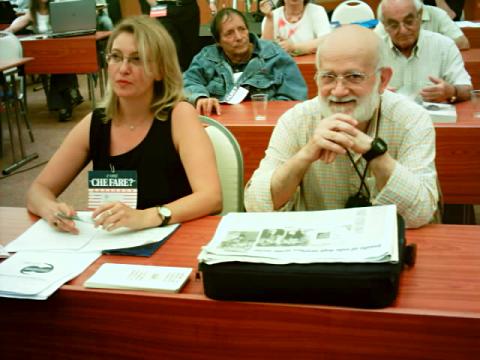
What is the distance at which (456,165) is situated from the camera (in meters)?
2.62

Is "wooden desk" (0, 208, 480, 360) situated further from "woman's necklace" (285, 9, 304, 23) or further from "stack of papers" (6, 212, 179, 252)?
"woman's necklace" (285, 9, 304, 23)

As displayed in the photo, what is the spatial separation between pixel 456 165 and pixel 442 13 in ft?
6.23

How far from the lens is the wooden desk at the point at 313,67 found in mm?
3797

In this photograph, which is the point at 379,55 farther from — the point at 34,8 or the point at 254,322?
the point at 34,8

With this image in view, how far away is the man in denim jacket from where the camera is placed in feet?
10.9

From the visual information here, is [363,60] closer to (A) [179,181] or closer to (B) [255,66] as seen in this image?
(A) [179,181]

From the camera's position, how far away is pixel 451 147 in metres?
2.57

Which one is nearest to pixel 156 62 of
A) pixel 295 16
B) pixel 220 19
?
pixel 220 19

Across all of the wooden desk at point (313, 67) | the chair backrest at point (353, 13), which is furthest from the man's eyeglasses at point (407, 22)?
the chair backrest at point (353, 13)

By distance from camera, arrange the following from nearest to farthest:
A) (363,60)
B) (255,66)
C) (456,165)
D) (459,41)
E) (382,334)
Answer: (382,334), (363,60), (456,165), (255,66), (459,41)

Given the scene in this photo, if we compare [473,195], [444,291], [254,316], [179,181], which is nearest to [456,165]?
[473,195]

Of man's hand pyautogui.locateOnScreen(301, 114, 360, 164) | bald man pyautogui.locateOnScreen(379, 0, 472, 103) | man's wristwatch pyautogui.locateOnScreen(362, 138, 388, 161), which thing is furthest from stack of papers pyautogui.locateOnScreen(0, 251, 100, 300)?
bald man pyautogui.locateOnScreen(379, 0, 472, 103)

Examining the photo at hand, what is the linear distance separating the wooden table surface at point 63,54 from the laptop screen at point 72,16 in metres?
0.25

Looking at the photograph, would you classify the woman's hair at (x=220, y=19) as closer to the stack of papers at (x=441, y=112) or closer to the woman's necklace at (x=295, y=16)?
the stack of papers at (x=441, y=112)
